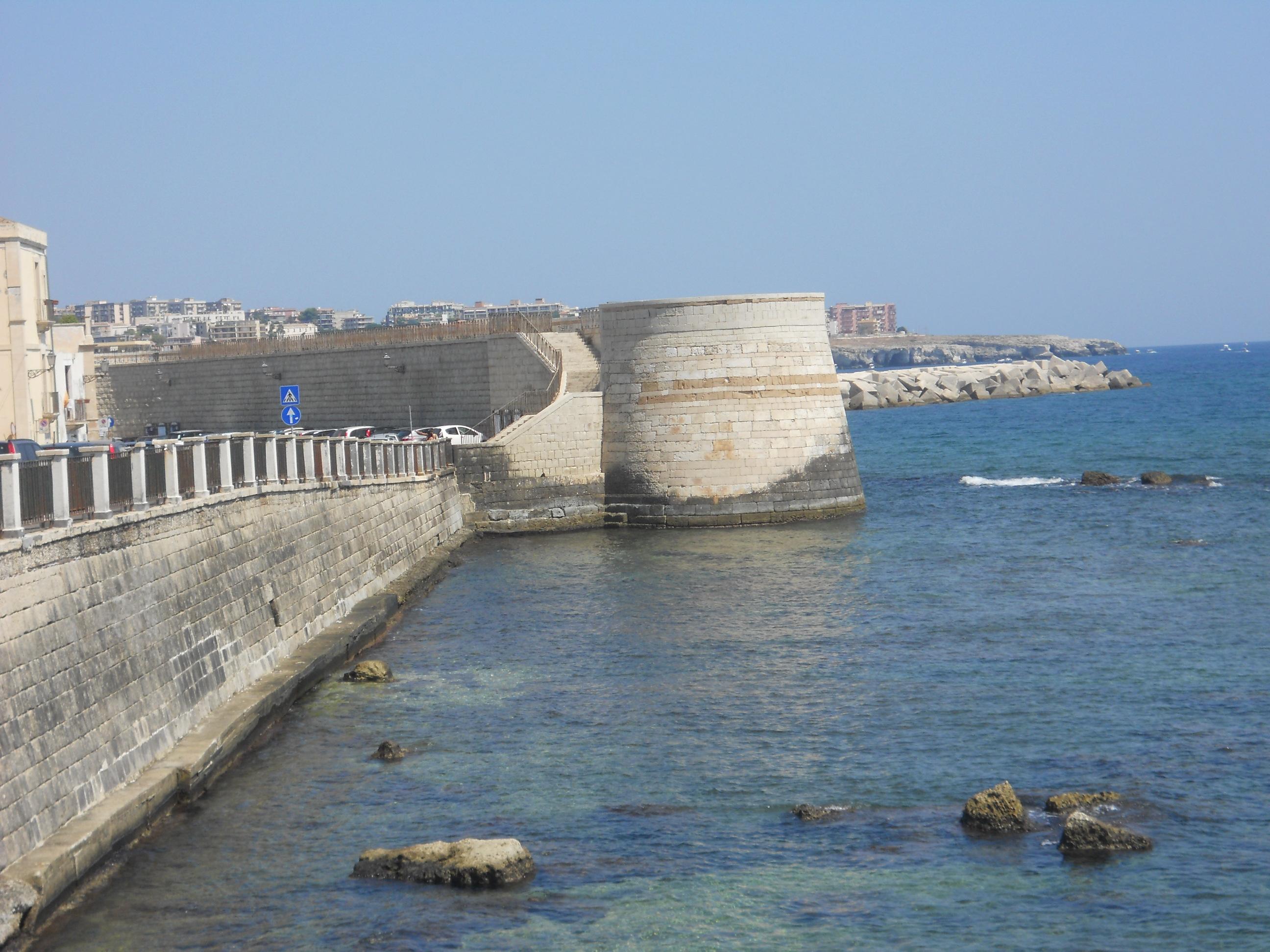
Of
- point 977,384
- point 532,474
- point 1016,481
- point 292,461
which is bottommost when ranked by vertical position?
point 1016,481

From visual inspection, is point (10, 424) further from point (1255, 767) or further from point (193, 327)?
point (193, 327)

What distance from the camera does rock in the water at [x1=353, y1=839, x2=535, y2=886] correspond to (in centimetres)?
1341

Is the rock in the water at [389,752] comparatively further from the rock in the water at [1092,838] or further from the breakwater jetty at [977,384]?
the breakwater jetty at [977,384]

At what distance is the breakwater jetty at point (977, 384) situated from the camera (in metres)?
122

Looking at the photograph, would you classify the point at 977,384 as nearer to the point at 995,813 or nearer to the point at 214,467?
the point at 214,467

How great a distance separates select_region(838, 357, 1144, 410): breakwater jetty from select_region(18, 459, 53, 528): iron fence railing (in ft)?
351

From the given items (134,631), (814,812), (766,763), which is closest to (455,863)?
(814,812)

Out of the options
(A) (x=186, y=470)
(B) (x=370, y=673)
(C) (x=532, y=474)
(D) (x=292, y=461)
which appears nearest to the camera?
(A) (x=186, y=470)

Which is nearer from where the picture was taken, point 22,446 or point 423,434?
point 22,446

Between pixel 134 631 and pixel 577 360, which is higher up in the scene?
pixel 577 360

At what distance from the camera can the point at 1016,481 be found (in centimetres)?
5181

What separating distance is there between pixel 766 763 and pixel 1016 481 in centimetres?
3666

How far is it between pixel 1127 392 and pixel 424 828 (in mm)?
118984

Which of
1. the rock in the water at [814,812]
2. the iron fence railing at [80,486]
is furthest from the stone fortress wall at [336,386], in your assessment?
the iron fence railing at [80,486]
